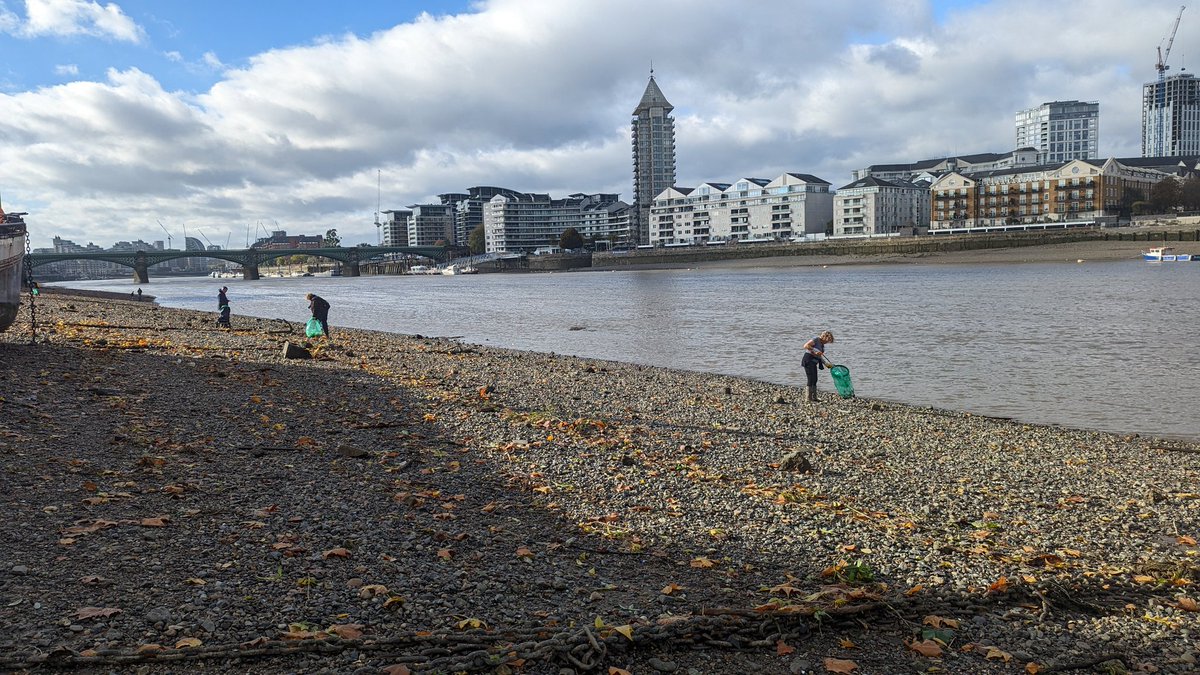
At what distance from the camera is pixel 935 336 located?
3328 cm

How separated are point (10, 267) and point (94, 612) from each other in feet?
65.1

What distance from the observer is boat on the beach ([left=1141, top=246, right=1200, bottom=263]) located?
99481 mm

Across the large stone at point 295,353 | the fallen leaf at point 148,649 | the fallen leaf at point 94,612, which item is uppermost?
the large stone at point 295,353

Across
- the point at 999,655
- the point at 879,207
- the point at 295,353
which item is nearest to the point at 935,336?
the point at 295,353

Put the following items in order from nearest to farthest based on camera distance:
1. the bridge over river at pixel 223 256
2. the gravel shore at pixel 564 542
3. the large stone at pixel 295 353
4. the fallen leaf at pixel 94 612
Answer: the fallen leaf at pixel 94 612 → the gravel shore at pixel 564 542 → the large stone at pixel 295 353 → the bridge over river at pixel 223 256

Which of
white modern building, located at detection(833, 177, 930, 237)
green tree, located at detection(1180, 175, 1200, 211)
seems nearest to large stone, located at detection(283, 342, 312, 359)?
green tree, located at detection(1180, 175, 1200, 211)

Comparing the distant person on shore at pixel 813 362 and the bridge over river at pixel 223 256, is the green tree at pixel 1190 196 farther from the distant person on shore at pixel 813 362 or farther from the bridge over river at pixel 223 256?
the distant person on shore at pixel 813 362

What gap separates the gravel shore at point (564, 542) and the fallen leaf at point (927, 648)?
0.06 metres

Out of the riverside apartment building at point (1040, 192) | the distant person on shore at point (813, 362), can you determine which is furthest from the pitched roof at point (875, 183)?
the distant person on shore at point (813, 362)

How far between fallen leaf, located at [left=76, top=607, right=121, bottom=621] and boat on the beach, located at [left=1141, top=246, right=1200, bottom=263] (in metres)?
119

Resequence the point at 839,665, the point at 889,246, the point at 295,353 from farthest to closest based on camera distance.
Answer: the point at 889,246, the point at 295,353, the point at 839,665

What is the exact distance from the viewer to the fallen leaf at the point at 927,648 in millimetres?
5629

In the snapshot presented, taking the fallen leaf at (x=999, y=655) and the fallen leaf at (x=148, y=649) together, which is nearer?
the fallen leaf at (x=148, y=649)

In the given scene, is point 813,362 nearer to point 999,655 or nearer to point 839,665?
point 999,655
